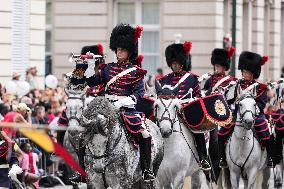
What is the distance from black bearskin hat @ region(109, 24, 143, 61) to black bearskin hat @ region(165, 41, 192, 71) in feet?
10.3

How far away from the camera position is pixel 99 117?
1634 cm

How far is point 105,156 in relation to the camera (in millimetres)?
16578

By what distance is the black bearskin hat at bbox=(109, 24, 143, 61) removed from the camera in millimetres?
18281

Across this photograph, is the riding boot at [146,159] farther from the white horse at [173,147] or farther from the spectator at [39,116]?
the spectator at [39,116]

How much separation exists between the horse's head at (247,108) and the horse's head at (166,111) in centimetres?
152

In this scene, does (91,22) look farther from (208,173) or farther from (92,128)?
(92,128)

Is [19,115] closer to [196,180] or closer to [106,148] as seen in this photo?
[196,180]

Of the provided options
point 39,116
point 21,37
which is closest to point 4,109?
point 39,116

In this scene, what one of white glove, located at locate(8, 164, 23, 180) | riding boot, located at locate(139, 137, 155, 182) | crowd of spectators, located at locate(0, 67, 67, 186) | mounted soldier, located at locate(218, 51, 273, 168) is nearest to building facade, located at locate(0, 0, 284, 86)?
crowd of spectators, located at locate(0, 67, 67, 186)

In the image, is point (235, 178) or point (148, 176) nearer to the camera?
point (148, 176)

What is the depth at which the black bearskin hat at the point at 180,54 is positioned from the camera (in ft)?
71.2

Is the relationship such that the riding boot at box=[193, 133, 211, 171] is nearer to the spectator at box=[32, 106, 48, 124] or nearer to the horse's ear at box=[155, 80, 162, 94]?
the horse's ear at box=[155, 80, 162, 94]

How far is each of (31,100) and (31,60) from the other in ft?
16.6

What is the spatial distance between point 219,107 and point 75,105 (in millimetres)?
2862
